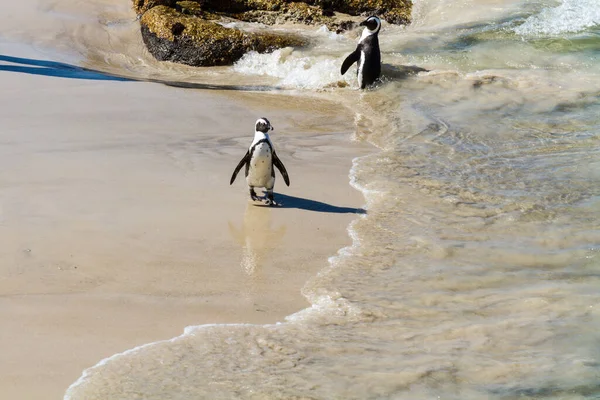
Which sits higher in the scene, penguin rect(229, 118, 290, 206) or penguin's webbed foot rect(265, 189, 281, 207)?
penguin rect(229, 118, 290, 206)

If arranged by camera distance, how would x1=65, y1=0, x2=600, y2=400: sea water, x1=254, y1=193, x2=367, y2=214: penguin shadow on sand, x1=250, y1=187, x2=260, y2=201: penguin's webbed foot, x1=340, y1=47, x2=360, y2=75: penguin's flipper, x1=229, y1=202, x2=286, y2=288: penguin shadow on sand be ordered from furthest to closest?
1. x1=340, y1=47, x2=360, y2=75: penguin's flipper
2. x1=250, y1=187, x2=260, y2=201: penguin's webbed foot
3. x1=254, y1=193, x2=367, y2=214: penguin shadow on sand
4. x1=229, y1=202, x2=286, y2=288: penguin shadow on sand
5. x1=65, y1=0, x2=600, y2=400: sea water

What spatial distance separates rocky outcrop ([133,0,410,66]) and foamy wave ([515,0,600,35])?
179 centimetres

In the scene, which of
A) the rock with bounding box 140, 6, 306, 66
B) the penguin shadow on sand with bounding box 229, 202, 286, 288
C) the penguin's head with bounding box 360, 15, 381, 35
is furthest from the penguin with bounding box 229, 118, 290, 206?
the rock with bounding box 140, 6, 306, 66

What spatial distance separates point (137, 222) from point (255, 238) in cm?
68

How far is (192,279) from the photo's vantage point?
13.6 feet

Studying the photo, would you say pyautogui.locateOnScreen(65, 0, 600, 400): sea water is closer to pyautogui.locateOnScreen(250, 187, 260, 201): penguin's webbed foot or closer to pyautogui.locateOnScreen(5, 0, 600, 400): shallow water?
pyautogui.locateOnScreen(5, 0, 600, 400): shallow water

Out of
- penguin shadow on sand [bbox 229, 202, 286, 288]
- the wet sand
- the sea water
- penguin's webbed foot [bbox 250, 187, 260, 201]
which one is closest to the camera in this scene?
the sea water

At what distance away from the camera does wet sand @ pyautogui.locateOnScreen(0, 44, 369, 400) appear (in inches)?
142

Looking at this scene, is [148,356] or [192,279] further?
[192,279]

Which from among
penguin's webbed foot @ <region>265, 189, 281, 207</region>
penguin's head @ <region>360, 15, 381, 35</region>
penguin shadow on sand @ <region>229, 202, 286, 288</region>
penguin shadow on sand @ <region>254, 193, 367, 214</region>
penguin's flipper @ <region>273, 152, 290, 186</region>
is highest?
penguin's head @ <region>360, 15, 381, 35</region>

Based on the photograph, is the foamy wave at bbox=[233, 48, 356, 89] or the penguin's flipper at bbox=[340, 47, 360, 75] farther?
the foamy wave at bbox=[233, 48, 356, 89]

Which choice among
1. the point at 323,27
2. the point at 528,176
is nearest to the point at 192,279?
the point at 528,176

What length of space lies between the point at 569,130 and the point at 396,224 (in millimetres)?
3274

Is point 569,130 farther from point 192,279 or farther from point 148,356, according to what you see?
point 148,356
